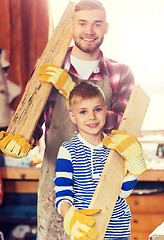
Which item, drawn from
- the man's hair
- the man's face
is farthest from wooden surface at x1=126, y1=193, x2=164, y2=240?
the man's hair

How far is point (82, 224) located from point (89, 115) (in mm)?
368

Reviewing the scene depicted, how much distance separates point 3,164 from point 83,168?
507 mm

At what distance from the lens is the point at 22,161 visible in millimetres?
1496

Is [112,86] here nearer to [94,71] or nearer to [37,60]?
[94,71]

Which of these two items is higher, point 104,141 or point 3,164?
point 104,141

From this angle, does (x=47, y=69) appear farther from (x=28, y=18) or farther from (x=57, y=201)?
(x=57, y=201)

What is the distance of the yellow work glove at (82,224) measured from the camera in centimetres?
107

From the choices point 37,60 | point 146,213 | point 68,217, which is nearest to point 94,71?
point 37,60

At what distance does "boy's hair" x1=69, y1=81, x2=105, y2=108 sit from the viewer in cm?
119

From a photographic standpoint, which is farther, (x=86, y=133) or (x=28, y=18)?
(x=28, y=18)

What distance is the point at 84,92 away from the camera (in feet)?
3.93

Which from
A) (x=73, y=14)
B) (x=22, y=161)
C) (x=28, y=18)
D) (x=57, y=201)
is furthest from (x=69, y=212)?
(x=28, y=18)

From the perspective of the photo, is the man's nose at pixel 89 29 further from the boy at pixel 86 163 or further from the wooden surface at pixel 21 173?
the wooden surface at pixel 21 173

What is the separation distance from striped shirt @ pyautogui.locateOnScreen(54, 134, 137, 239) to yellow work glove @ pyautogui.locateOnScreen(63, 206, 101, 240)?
0.25 feet
